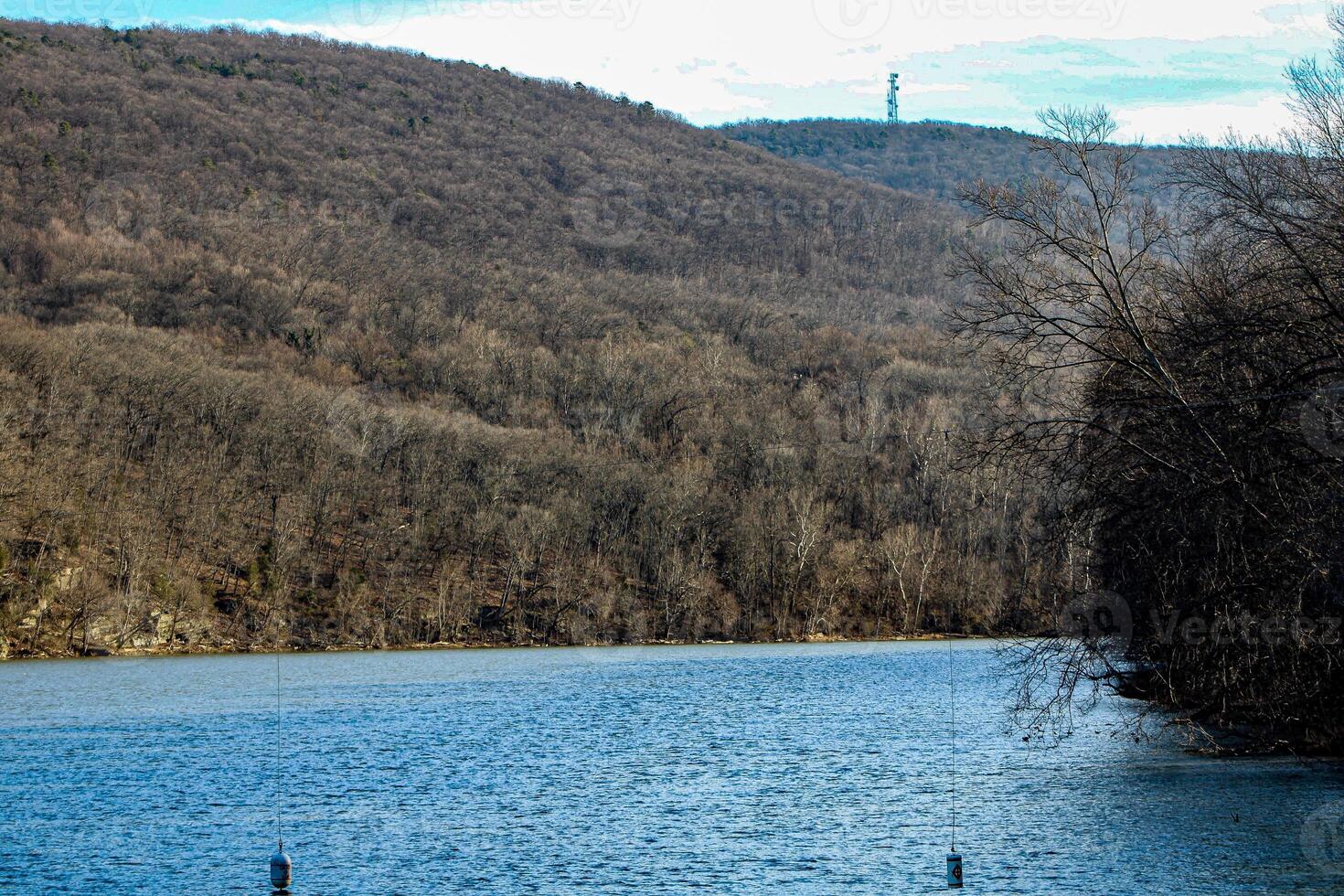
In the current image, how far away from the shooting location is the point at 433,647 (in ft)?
302

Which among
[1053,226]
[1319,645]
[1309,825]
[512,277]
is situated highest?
[512,277]

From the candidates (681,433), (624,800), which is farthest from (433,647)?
(624,800)

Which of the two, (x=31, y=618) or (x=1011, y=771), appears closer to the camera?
(x=1011, y=771)

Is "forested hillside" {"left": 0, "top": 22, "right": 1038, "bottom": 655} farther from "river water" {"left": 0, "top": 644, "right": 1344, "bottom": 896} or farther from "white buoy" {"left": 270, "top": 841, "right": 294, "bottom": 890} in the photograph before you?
"white buoy" {"left": 270, "top": 841, "right": 294, "bottom": 890}

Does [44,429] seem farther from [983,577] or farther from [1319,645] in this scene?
[1319,645]

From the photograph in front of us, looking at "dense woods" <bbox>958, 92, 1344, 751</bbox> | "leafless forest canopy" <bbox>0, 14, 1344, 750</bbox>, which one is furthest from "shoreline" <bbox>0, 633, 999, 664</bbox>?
"dense woods" <bbox>958, 92, 1344, 751</bbox>

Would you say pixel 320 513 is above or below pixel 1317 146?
below

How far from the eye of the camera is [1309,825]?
24.1m

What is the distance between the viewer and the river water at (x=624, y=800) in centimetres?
2220

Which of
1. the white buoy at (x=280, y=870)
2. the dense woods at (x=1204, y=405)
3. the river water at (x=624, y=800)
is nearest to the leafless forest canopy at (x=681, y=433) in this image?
the dense woods at (x=1204, y=405)

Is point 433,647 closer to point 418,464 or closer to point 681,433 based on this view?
point 418,464

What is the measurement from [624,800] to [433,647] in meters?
64.4

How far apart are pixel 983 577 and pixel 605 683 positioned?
51372 mm

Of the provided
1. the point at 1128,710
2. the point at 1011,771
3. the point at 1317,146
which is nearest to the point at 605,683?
the point at 1128,710
